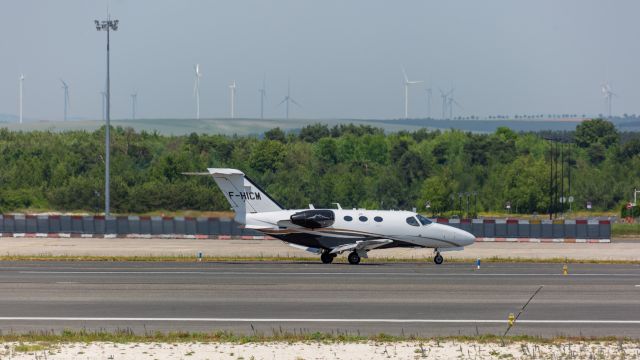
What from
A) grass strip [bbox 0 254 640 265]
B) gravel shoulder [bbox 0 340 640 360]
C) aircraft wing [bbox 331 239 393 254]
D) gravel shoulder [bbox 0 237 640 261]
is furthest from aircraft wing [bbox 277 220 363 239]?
gravel shoulder [bbox 0 340 640 360]

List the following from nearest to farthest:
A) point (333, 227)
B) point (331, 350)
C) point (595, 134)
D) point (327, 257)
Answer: point (331, 350) < point (333, 227) < point (327, 257) < point (595, 134)

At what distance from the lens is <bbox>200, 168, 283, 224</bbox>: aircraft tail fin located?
45500 mm

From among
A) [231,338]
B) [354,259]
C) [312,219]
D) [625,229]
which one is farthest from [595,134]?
[231,338]

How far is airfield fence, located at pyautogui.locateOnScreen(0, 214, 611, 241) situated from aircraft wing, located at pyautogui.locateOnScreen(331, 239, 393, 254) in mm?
20981

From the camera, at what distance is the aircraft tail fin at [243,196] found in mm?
45500

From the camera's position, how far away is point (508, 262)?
155 ft

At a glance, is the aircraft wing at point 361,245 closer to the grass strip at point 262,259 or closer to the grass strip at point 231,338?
the grass strip at point 262,259

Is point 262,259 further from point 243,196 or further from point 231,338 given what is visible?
point 231,338

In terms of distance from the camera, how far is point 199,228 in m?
67.6

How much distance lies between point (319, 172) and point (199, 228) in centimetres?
6942

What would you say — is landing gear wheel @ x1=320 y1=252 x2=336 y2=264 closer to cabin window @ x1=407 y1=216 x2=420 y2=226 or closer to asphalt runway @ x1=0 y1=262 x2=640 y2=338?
asphalt runway @ x1=0 y1=262 x2=640 y2=338

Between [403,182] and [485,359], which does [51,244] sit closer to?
[485,359]

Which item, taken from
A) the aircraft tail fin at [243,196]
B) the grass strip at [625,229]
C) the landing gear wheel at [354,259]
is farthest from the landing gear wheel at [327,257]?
the grass strip at [625,229]

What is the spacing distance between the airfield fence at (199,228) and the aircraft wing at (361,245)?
21.0 m
